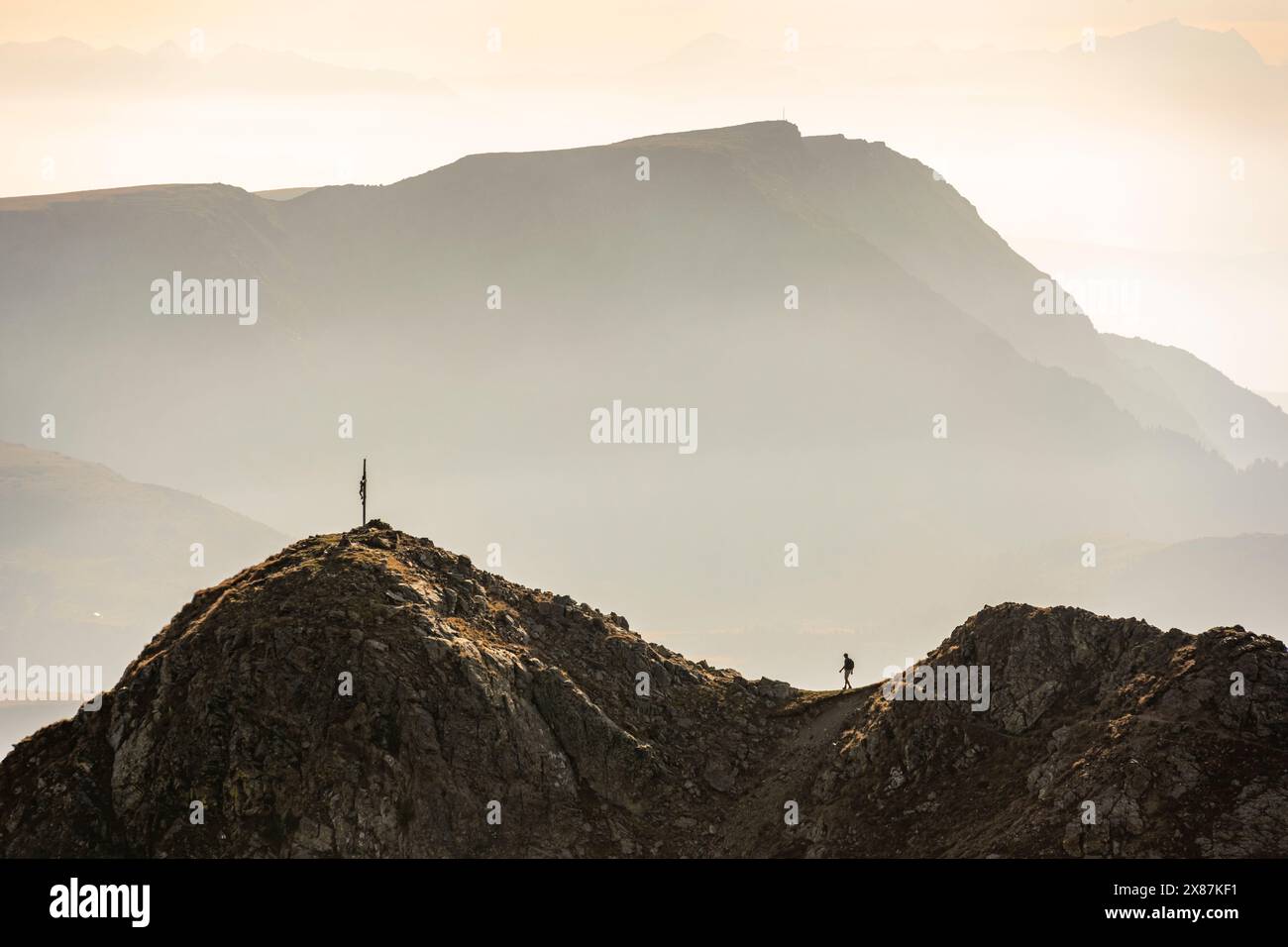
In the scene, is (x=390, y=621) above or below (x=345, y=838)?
above

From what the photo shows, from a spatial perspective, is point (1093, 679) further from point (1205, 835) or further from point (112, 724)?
point (112, 724)
